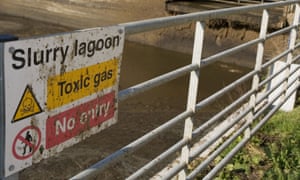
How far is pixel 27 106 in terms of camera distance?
1.59 meters

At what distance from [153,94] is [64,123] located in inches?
272

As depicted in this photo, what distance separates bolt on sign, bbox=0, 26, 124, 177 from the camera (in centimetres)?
153

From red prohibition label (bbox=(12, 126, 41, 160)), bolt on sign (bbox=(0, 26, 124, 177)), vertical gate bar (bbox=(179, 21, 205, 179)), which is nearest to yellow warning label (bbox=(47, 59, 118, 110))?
bolt on sign (bbox=(0, 26, 124, 177))

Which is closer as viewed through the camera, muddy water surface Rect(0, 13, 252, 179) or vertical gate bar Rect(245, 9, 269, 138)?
vertical gate bar Rect(245, 9, 269, 138)

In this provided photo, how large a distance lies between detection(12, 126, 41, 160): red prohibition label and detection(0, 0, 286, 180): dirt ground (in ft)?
10.3

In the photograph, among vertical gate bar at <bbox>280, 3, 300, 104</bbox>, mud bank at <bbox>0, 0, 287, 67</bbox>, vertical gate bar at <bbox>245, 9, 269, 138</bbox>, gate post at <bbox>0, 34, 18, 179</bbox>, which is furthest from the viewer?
mud bank at <bbox>0, 0, 287, 67</bbox>

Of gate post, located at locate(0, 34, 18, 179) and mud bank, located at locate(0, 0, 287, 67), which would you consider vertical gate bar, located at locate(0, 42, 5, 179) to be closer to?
gate post, located at locate(0, 34, 18, 179)

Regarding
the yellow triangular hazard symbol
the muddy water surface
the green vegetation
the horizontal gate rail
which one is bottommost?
the muddy water surface

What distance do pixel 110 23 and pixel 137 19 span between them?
37.1 inches

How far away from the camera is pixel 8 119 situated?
152cm

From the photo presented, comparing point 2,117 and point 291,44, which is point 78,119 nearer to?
point 2,117

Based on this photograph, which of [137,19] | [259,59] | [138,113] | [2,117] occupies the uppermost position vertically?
[2,117]

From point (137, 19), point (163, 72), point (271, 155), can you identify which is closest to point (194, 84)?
point (271, 155)

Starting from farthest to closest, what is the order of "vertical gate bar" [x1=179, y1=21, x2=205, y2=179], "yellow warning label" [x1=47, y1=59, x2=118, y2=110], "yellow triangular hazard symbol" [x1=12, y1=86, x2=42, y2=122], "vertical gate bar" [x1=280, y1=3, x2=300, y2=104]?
1. "vertical gate bar" [x1=280, y1=3, x2=300, y2=104]
2. "vertical gate bar" [x1=179, y1=21, x2=205, y2=179]
3. "yellow warning label" [x1=47, y1=59, x2=118, y2=110]
4. "yellow triangular hazard symbol" [x1=12, y1=86, x2=42, y2=122]
